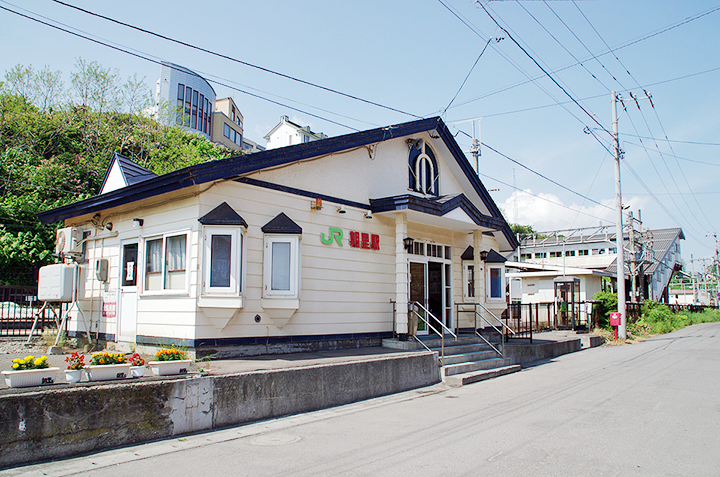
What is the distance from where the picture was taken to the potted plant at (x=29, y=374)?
5426 millimetres

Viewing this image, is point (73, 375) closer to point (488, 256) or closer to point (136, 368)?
point (136, 368)

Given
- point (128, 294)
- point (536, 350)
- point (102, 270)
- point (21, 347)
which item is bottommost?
point (536, 350)

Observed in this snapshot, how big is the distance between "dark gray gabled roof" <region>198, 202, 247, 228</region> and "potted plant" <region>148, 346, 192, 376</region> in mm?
2489

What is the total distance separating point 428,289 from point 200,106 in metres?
40.0

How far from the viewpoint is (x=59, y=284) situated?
1101 centimetres

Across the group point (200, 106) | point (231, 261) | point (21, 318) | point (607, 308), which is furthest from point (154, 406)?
point (200, 106)

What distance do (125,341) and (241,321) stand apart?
2.84 m

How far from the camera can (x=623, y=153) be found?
71.7 feet

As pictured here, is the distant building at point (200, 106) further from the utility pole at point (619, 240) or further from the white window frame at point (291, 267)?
the white window frame at point (291, 267)

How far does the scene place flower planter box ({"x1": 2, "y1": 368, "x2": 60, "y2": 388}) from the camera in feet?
17.8

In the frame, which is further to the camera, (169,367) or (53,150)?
(53,150)

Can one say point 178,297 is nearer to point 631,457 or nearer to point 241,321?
point 241,321

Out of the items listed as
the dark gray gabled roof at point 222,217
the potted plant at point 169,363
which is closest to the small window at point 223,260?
the dark gray gabled roof at point 222,217

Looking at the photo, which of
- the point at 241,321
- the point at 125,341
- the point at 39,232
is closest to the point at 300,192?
the point at 241,321
